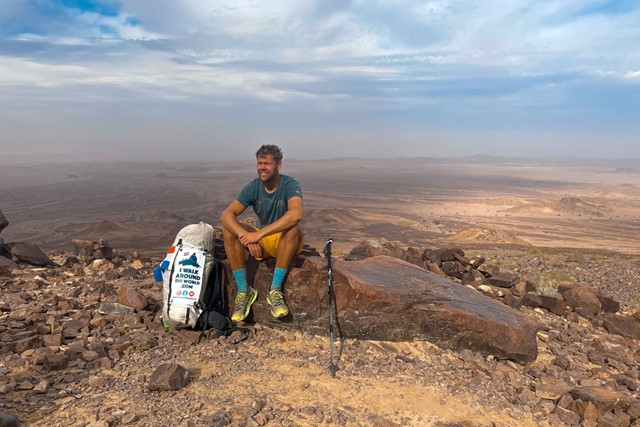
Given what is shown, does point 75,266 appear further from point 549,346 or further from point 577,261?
point 577,261

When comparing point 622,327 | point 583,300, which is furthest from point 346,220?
point 622,327

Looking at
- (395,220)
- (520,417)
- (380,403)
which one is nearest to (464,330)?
(520,417)

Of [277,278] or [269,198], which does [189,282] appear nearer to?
[277,278]

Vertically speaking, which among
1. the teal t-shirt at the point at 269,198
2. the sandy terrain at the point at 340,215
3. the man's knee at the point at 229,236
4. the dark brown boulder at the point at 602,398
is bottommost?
the sandy terrain at the point at 340,215

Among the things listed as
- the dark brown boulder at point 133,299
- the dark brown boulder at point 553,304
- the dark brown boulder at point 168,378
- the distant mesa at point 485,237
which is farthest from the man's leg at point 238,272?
the distant mesa at point 485,237

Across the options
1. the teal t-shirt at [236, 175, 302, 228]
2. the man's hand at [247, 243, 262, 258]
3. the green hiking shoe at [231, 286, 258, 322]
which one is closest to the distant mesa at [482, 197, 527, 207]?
the teal t-shirt at [236, 175, 302, 228]

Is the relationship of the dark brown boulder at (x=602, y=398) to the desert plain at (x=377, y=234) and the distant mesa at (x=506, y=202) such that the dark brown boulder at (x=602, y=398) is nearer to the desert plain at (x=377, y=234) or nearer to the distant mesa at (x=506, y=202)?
the desert plain at (x=377, y=234)

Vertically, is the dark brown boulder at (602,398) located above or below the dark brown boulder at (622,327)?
above

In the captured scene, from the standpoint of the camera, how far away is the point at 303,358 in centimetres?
569

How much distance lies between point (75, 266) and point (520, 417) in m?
8.82

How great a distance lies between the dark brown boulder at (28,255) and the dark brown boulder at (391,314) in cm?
672

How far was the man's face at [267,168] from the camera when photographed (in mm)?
6152

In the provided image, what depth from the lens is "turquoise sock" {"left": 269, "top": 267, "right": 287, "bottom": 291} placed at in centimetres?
613

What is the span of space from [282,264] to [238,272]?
580 millimetres
